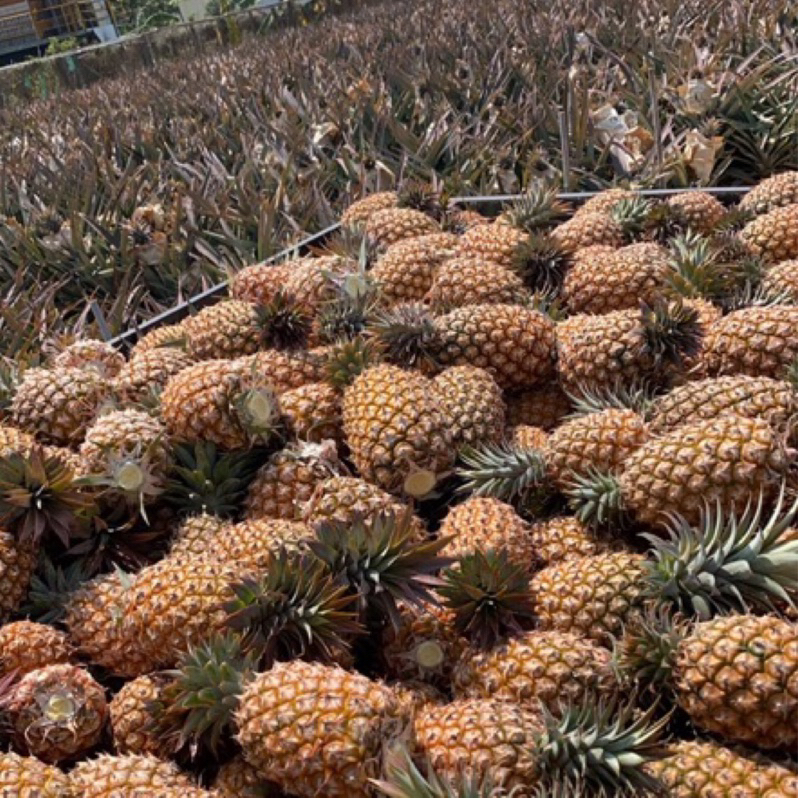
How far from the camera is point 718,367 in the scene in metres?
2.26

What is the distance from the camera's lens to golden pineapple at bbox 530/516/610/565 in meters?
1.93

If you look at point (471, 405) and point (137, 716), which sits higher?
point (471, 405)

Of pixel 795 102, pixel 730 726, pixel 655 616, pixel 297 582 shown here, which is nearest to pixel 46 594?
pixel 297 582

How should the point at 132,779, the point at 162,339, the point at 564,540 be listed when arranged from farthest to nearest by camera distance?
1. the point at 162,339
2. the point at 564,540
3. the point at 132,779

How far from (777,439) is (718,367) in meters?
0.44

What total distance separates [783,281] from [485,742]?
1579 millimetres

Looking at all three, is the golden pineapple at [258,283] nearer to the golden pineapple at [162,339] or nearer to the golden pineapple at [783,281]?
the golden pineapple at [162,339]

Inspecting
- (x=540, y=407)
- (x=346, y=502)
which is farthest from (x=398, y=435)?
(x=540, y=407)

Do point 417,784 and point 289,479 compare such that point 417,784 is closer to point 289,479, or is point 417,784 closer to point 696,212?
point 289,479

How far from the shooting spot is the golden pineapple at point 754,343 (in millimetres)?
2160

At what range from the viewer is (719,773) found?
4.66ft

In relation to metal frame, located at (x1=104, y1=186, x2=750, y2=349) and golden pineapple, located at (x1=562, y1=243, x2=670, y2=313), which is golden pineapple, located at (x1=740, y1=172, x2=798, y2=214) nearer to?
metal frame, located at (x1=104, y1=186, x2=750, y2=349)

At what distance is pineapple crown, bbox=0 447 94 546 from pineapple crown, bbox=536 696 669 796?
1.09 meters

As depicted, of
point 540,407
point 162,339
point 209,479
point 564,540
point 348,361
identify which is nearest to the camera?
point 564,540
